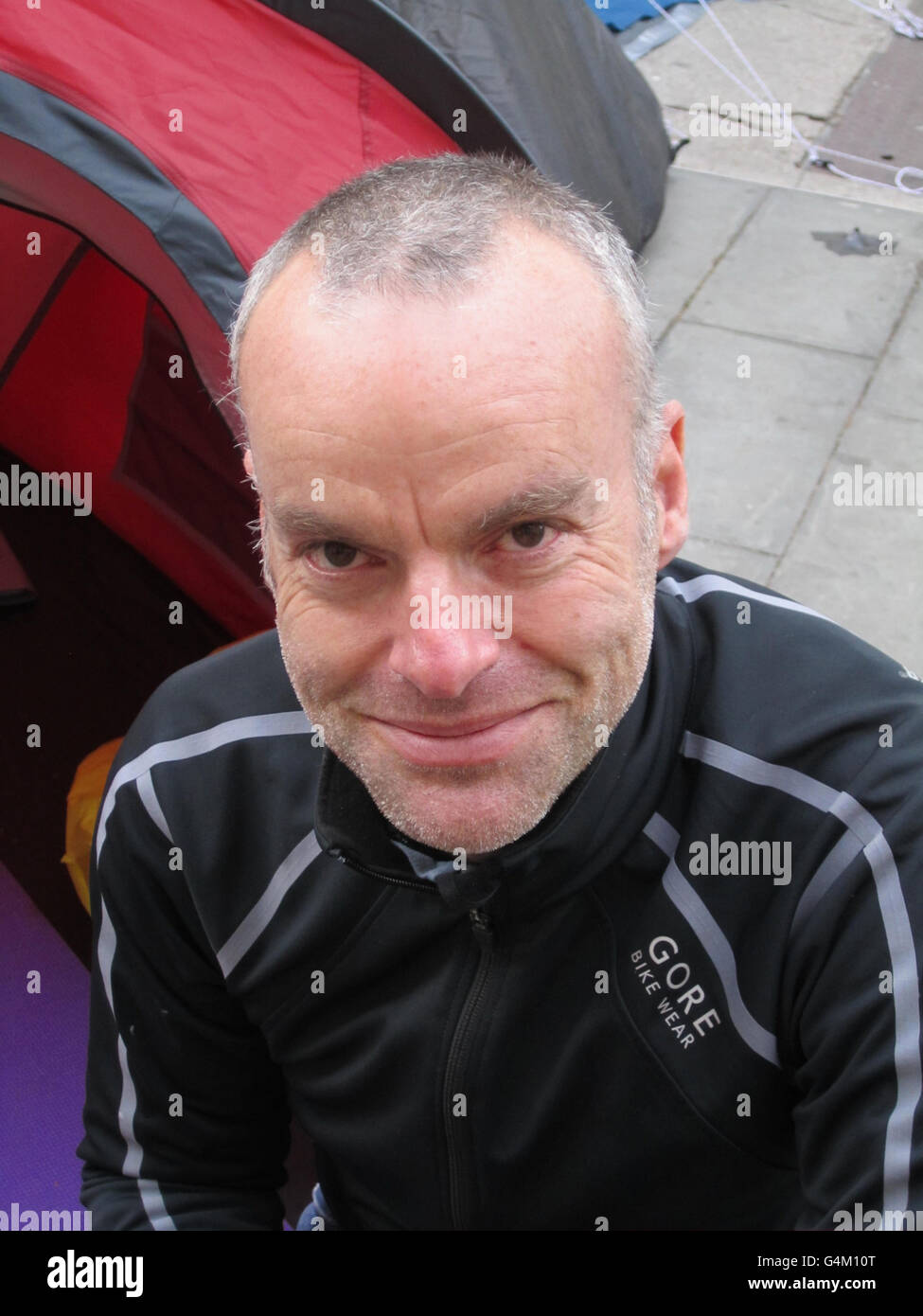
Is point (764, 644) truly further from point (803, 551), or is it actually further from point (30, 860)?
point (803, 551)

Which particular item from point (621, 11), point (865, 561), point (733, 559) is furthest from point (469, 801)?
point (621, 11)

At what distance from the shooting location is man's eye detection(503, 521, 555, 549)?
43.0 inches

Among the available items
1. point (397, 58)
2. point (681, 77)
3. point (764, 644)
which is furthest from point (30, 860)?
point (681, 77)

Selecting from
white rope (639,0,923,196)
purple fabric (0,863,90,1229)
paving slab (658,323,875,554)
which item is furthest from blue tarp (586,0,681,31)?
purple fabric (0,863,90,1229)

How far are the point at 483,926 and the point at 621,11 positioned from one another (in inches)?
227

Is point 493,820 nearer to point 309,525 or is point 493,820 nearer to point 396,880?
point 396,880

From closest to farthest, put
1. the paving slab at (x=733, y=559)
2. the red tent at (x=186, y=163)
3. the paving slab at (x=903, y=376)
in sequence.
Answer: the red tent at (x=186, y=163)
the paving slab at (x=733, y=559)
the paving slab at (x=903, y=376)

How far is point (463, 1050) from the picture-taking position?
1.32 meters

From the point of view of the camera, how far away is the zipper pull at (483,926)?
1.28m

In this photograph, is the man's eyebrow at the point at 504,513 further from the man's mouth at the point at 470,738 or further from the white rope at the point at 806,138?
the white rope at the point at 806,138

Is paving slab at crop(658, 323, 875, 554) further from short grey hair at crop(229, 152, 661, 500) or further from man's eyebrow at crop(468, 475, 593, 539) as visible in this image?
man's eyebrow at crop(468, 475, 593, 539)

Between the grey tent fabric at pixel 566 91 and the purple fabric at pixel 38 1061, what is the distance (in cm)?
209


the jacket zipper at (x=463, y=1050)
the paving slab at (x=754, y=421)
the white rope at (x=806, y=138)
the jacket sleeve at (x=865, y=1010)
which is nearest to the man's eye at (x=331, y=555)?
the jacket zipper at (x=463, y=1050)

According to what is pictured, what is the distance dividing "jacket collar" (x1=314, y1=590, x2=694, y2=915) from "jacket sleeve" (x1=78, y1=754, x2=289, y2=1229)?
0.81 feet
